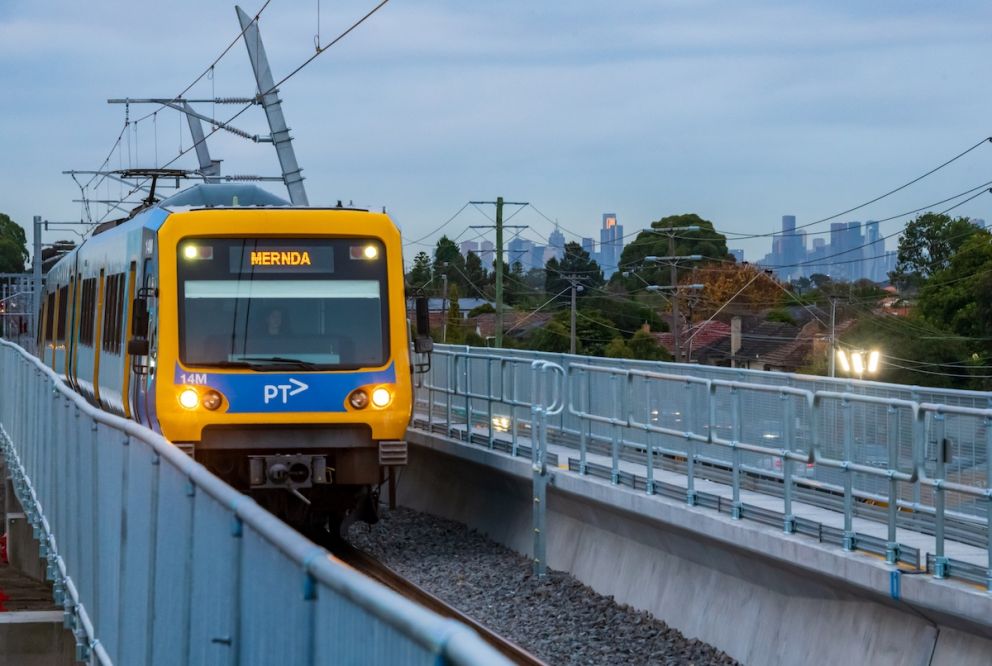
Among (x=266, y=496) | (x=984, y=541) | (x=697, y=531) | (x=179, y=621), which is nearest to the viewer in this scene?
(x=179, y=621)

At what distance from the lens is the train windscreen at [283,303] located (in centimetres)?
1538

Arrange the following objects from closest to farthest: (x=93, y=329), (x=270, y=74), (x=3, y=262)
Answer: (x=93, y=329) < (x=270, y=74) < (x=3, y=262)

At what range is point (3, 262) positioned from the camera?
174 m

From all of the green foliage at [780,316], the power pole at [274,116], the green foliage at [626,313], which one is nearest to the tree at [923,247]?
the green foliage at [780,316]

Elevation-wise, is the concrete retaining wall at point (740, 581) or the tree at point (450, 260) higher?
the tree at point (450, 260)

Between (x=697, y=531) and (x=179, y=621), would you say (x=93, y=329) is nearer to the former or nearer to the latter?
(x=697, y=531)

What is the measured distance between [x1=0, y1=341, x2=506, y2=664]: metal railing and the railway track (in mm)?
2754

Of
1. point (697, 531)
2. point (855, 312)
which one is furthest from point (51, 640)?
point (855, 312)

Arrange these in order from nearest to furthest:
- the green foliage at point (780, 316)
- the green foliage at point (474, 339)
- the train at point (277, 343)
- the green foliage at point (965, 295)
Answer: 1. the train at point (277, 343)
2. the green foliage at point (965, 295)
3. the green foliage at point (474, 339)
4. the green foliage at point (780, 316)

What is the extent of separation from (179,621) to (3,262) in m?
175

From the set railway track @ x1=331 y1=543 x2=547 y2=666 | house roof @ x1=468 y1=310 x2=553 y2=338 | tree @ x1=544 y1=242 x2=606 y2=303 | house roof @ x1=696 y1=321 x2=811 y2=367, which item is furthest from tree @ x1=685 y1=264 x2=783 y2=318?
railway track @ x1=331 y1=543 x2=547 y2=666

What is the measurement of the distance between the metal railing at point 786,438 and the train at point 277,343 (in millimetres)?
1577

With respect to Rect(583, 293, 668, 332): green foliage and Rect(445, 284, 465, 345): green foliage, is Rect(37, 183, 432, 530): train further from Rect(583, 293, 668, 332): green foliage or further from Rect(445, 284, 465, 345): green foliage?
Rect(583, 293, 668, 332): green foliage

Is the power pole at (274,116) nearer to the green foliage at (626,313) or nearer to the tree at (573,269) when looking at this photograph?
the green foliage at (626,313)
